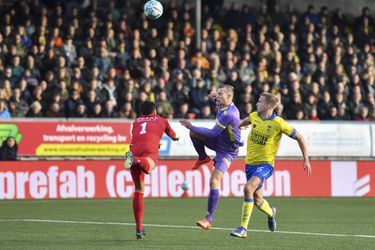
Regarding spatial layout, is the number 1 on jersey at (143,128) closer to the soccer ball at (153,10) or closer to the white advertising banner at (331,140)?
the soccer ball at (153,10)

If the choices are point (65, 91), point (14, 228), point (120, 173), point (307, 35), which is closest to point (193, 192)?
point (120, 173)

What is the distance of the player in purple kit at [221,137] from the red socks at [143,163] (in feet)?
3.02

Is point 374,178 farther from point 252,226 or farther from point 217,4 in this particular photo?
point 252,226

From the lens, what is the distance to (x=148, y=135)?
13945 millimetres

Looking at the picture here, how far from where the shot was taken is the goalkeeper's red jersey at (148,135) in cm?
1388

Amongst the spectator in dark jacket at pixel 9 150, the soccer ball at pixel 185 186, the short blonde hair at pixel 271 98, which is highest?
the short blonde hair at pixel 271 98

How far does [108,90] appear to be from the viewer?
24.7 meters

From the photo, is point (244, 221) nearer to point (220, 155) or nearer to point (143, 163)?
point (220, 155)

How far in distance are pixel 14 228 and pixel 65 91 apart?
898 cm

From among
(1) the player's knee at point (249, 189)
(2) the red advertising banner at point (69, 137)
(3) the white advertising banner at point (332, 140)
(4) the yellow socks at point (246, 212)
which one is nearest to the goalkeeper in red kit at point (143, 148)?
(1) the player's knee at point (249, 189)

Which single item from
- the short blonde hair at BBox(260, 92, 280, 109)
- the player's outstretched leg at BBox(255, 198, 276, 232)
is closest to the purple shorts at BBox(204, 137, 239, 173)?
the player's outstretched leg at BBox(255, 198, 276, 232)

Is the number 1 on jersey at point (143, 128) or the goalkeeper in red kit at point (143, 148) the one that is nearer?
the goalkeeper in red kit at point (143, 148)

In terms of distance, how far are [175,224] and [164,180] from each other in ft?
26.9

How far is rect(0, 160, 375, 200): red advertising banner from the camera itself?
76.9 feet
